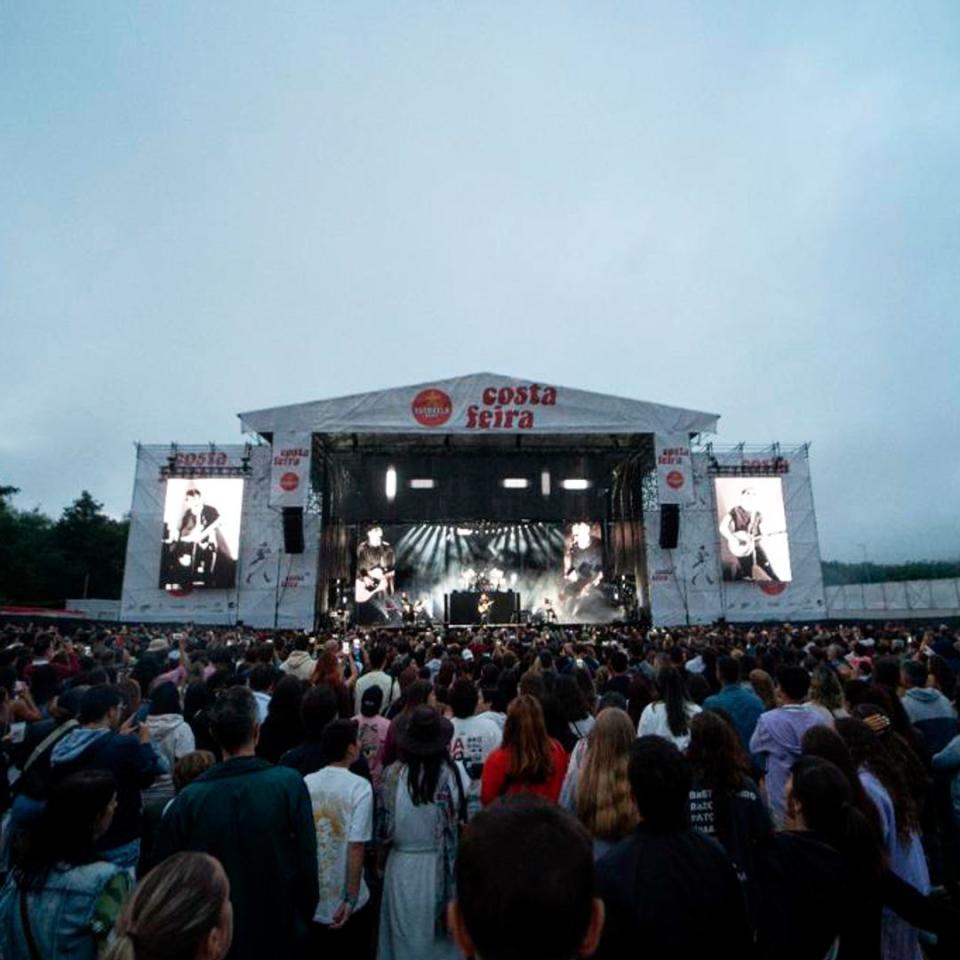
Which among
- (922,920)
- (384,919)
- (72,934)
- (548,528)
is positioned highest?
(548,528)

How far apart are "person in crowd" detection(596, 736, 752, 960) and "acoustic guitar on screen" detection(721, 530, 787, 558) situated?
22.9 meters

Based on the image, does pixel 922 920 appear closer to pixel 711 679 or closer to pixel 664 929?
pixel 664 929

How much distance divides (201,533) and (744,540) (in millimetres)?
19838

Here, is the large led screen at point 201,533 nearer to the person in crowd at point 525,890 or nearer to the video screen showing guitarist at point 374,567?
the video screen showing guitarist at point 374,567

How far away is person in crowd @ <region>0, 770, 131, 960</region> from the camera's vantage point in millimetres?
1821

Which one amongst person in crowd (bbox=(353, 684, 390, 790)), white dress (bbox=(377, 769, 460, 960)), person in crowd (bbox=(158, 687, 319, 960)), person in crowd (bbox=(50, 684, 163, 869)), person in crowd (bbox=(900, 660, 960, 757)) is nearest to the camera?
person in crowd (bbox=(158, 687, 319, 960))

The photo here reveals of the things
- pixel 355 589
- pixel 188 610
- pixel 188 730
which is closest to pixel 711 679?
pixel 188 730

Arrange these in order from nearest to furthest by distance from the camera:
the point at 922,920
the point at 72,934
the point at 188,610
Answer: the point at 72,934 < the point at 922,920 < the point at 188,610

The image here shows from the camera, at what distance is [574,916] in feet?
3.56

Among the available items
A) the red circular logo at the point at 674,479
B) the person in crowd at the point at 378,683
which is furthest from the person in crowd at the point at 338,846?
the red circular logo at the point at 674,479

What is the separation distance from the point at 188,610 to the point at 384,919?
21667 mm

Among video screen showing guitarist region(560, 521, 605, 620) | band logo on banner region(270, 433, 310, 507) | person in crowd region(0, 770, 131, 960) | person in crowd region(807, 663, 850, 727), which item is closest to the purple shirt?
person in crowd region(807, 663, 850, 727)

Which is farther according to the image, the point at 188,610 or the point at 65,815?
the point at 188,610

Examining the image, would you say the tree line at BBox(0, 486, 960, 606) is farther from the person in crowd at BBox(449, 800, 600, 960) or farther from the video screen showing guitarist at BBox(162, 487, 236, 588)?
the person in crowd at BBox(449, 800, 600, 960)
